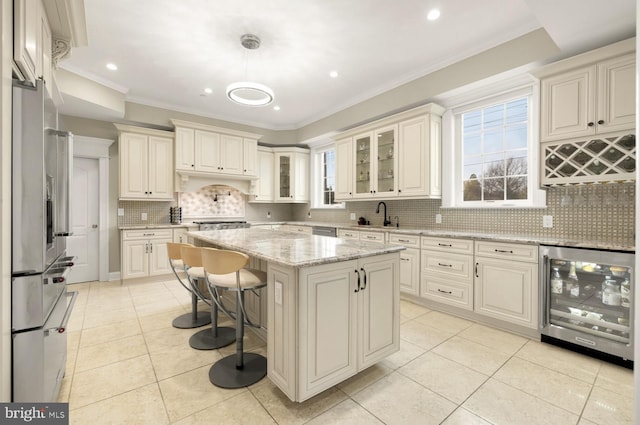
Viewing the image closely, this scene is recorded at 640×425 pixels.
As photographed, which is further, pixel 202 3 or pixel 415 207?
pixel 415 207

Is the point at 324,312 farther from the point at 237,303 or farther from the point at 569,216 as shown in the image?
the point at 569,216

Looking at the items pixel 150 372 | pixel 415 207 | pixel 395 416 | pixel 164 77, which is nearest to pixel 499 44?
pixel 415 207

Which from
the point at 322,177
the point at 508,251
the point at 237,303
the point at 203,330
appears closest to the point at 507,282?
the point at 508,251

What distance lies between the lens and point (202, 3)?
2.52 meters

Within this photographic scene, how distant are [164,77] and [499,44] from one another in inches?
166

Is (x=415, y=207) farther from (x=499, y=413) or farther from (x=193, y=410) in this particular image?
(x=193, y=410)

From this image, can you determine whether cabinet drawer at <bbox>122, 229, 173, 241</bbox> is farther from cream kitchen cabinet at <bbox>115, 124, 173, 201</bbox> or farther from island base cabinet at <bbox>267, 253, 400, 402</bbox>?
island base cabinet at <bbox>267, 253, 400, 402</bbox>

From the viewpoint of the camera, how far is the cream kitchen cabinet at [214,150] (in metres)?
4.87

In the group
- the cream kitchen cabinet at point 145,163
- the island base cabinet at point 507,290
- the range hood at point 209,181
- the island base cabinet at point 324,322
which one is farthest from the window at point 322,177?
the island base cabinet at point 324,322

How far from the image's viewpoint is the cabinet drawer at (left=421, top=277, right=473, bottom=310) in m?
3.04

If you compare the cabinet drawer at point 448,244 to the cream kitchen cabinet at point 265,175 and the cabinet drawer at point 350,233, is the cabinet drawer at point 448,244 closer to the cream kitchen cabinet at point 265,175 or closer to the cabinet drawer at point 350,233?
the cabinet drawer at point 350,233

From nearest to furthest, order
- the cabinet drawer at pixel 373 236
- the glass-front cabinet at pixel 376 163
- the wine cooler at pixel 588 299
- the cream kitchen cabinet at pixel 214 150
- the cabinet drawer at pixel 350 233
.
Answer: the wine cooler at pixel 588 299
the cabinet drawer at pixel 373 236
the glass-front cabinet at pixel 376 163
the cabinet drawer at pixel 350 233
the cream kitchen cabinet at pixel 214 150

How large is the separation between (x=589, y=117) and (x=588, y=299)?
155 cm

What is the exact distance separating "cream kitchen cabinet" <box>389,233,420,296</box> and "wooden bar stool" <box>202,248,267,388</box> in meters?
2.09
